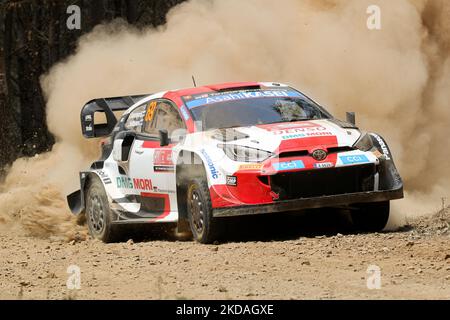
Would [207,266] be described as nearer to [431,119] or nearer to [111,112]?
[111,112]

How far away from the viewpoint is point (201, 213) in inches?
427

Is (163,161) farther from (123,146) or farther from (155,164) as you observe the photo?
(123,146)

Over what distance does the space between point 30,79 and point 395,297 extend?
1785 cm

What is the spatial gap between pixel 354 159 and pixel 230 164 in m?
1.15

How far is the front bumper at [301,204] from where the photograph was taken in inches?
412

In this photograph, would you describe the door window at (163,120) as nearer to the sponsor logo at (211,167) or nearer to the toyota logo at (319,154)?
the sponsor logo at (211,167)

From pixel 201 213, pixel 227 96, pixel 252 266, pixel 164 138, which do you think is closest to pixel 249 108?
pixel 227 96

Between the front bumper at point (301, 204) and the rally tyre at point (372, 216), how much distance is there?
0.49 metres

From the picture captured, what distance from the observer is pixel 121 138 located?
12.4 meters

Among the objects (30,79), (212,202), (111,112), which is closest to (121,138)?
(111,112)
